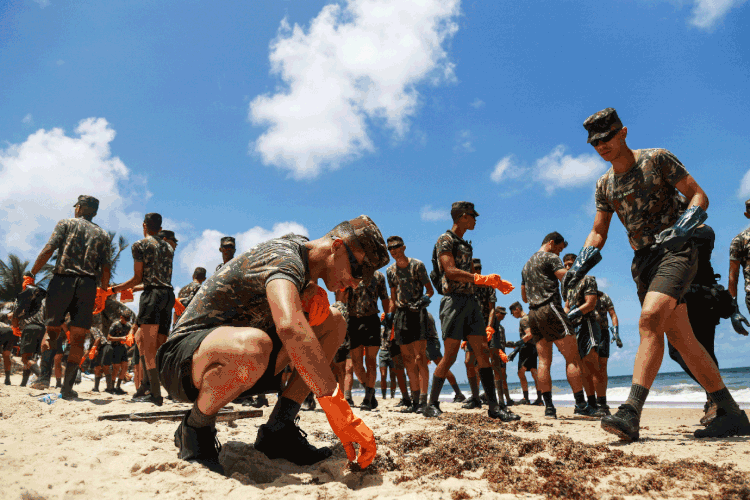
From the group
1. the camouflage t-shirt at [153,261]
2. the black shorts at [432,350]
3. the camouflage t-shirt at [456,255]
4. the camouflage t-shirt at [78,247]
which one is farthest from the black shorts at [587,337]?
the camouflage t-shirt at [78,247]

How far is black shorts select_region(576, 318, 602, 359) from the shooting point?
6227 millimetres

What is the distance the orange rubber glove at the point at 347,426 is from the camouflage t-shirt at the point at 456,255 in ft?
11.0

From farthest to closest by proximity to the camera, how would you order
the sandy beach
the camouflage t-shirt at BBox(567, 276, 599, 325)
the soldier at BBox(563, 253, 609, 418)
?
the camouflage t-shirt at BBox(567, 276, 599, 325) → the soldier at BBox(563, 253, 609, 418) → the sandy beach

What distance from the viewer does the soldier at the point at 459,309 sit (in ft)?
16.6

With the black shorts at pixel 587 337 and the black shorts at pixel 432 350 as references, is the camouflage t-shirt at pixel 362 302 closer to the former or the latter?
the black shorts at pixel 432 350

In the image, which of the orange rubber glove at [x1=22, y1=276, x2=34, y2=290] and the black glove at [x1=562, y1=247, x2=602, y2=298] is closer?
the black glove at [x1=562, y1=247, x2=602, y2=298]

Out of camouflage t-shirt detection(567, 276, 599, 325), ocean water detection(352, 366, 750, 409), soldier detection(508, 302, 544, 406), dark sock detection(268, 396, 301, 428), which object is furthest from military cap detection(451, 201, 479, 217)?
ocean water detection(352, 366, 750, 409)

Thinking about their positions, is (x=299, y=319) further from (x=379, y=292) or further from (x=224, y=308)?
(x=379, y=292)

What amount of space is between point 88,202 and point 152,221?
907 millimetres

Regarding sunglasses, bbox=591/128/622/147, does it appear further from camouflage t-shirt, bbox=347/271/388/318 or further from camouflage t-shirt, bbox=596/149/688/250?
camouflage t-shirt, bbox=347/271/388/318

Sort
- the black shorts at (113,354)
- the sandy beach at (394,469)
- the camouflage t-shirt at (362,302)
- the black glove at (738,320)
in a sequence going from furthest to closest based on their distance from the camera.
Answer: the black shorts at (113,354) < the camouflage t-shirt at (362,302) < the black glove at (738,320) < the sandy beach at (394,469)

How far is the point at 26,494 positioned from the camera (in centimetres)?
184

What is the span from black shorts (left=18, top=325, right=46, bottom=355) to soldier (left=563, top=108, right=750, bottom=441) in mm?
10698

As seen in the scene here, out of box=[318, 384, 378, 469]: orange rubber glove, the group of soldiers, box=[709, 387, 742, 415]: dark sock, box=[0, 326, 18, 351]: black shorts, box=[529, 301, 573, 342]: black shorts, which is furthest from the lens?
box=[0, 326, 18, 351]: black shorts
